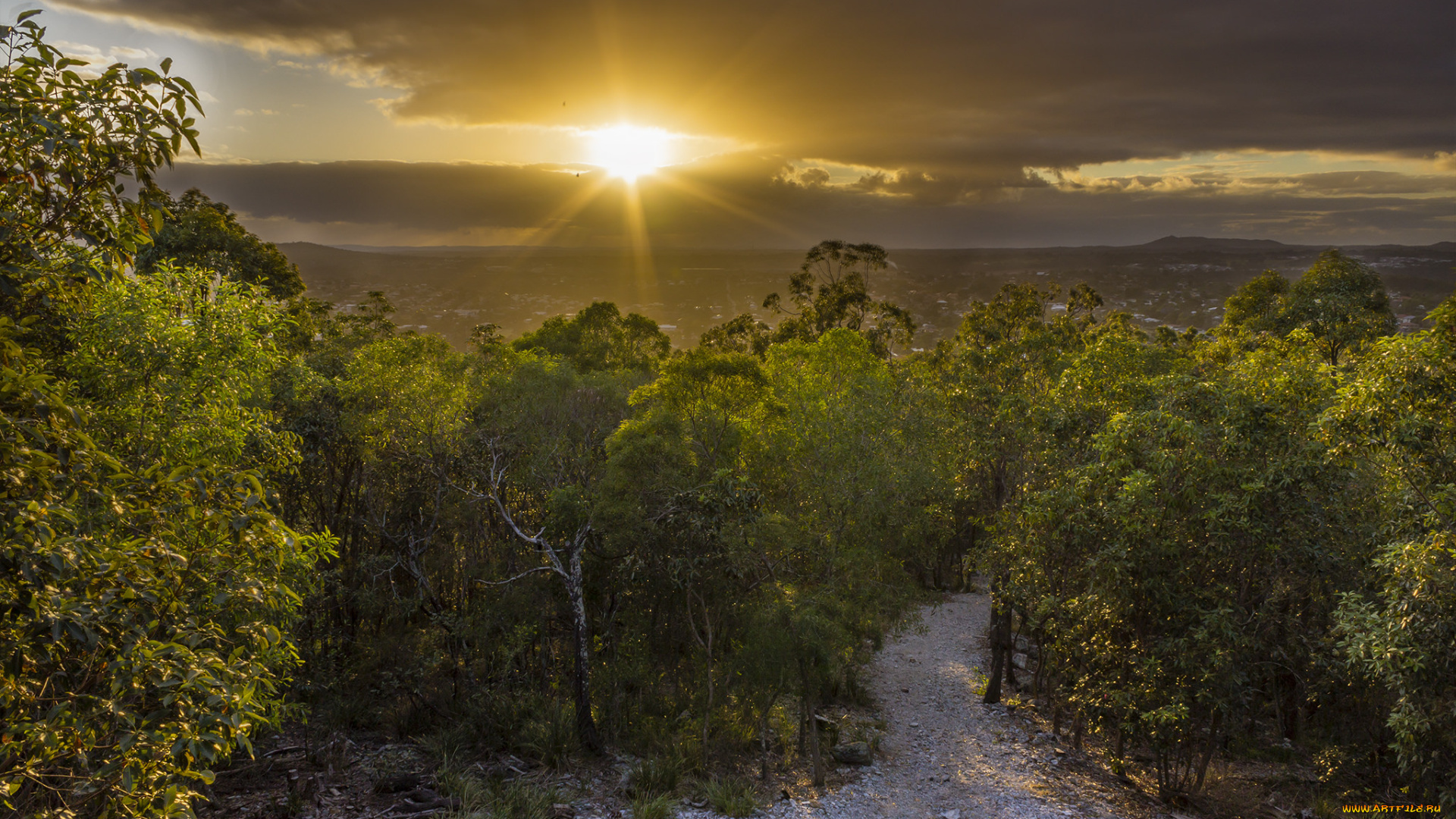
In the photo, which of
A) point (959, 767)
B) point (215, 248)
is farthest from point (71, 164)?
point (215, 248)

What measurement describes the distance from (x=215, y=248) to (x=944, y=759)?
3065 centimetres

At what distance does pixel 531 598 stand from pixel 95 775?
47.8 ft

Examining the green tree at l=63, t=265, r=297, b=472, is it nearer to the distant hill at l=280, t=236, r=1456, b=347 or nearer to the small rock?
the small rock

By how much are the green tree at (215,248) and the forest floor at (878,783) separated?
1563cm

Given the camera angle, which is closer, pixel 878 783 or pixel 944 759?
pixel 878 783

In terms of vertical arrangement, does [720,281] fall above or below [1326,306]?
above

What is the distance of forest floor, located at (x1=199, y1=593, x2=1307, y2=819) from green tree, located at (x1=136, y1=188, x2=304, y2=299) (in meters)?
15.6

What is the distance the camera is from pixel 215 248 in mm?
25031

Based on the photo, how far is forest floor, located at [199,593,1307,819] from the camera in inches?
534

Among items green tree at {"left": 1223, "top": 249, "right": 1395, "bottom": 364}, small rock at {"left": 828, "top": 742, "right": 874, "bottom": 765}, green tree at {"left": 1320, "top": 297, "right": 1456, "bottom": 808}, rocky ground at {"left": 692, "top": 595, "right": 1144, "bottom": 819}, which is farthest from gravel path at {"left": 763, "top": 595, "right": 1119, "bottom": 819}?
green tree at {"left": 1223, "top": 249, "right": 1395, "bottom": 364}

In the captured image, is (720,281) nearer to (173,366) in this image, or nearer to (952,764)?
(952,764)

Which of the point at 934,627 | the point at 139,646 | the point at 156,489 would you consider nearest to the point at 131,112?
the point at 156,489

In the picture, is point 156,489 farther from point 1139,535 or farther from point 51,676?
point 1139,535

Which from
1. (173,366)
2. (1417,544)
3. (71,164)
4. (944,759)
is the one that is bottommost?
(944,759)
